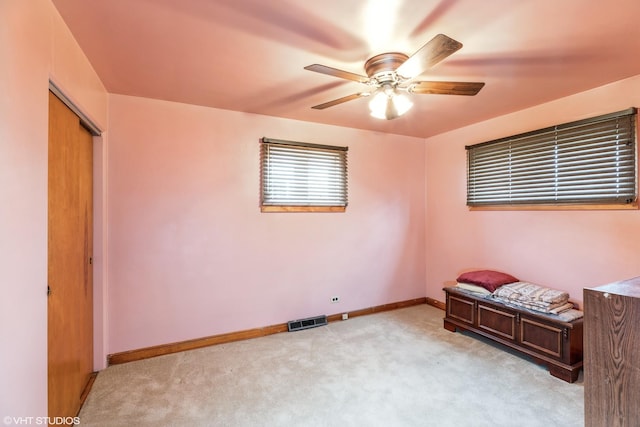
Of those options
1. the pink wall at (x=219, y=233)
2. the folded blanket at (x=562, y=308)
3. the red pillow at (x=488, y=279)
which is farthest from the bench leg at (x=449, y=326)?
the folded blanket at (x=562, y=308)

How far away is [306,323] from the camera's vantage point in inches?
141

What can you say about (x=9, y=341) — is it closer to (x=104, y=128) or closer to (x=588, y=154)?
(x=104, y=128)

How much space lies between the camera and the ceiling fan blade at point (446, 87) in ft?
6.62

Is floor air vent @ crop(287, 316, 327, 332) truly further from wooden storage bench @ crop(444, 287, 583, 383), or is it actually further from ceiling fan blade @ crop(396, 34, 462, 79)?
ceiling fan blade @ crop(396, 34, 462, 79)

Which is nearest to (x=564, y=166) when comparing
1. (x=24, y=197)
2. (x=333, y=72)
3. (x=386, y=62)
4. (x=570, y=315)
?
(x=570, y=315)

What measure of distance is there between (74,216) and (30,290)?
0.94m

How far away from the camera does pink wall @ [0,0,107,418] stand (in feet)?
3.74

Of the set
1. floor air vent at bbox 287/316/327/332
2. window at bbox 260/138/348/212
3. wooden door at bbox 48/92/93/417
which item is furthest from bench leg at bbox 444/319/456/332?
wooden door at bbox 48/92/93/417

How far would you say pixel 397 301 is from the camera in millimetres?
4324

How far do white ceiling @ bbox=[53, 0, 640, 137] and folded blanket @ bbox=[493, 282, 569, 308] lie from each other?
1.90 m

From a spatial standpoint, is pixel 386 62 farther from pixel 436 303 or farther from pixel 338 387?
pixel 436 303

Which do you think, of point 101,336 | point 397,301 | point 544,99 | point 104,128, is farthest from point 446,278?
point 104,128

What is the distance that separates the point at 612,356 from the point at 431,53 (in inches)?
61.5

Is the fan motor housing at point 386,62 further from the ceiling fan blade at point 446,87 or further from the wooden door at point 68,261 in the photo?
the wooden door at point 68,261
